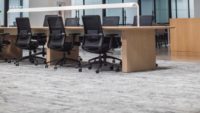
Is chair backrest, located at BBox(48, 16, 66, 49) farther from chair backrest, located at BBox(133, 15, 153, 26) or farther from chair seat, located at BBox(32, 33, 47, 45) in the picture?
chair backrest, located at BBox(133, 15, 153, 26)

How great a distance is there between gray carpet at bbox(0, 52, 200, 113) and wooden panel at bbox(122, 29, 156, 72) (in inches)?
11.5

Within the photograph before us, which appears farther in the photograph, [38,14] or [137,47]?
[38,14]

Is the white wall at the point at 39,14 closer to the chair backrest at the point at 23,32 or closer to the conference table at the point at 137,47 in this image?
the chair backrest at the point at 23,32

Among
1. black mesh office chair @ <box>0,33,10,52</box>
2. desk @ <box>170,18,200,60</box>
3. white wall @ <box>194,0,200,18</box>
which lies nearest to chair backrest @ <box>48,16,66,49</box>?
black mesh office chair @ <box>0,33,10,52</box>

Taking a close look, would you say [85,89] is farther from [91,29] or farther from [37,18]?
[37,18]

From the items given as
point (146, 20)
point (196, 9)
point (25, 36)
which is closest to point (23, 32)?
point (25, 36)

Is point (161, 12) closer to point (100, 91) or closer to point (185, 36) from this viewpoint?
point (185, 36)

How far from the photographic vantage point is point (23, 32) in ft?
24.1

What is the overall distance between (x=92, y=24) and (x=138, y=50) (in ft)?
2.83

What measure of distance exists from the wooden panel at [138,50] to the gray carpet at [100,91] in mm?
291

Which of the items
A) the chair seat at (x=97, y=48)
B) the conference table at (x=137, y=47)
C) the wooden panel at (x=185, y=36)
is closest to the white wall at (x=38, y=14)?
the wooden panel at (x=185, y=36)

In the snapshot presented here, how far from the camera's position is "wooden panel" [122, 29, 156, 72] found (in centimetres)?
598

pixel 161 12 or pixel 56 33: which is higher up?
pixel 161 12

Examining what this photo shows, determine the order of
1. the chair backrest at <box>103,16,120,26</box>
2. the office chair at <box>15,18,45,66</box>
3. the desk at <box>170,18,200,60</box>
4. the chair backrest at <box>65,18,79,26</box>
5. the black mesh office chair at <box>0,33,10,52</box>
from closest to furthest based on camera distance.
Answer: the office chair at <box>15,18,45,66</box> < the chair backrest at <box>103,16,120,26</box> < the black mesh office chair at <box>0,33,10,52</box> < the chair backrest at <box>65,18,79,26</box> < the desk at <box>170,18,200,60</box>
